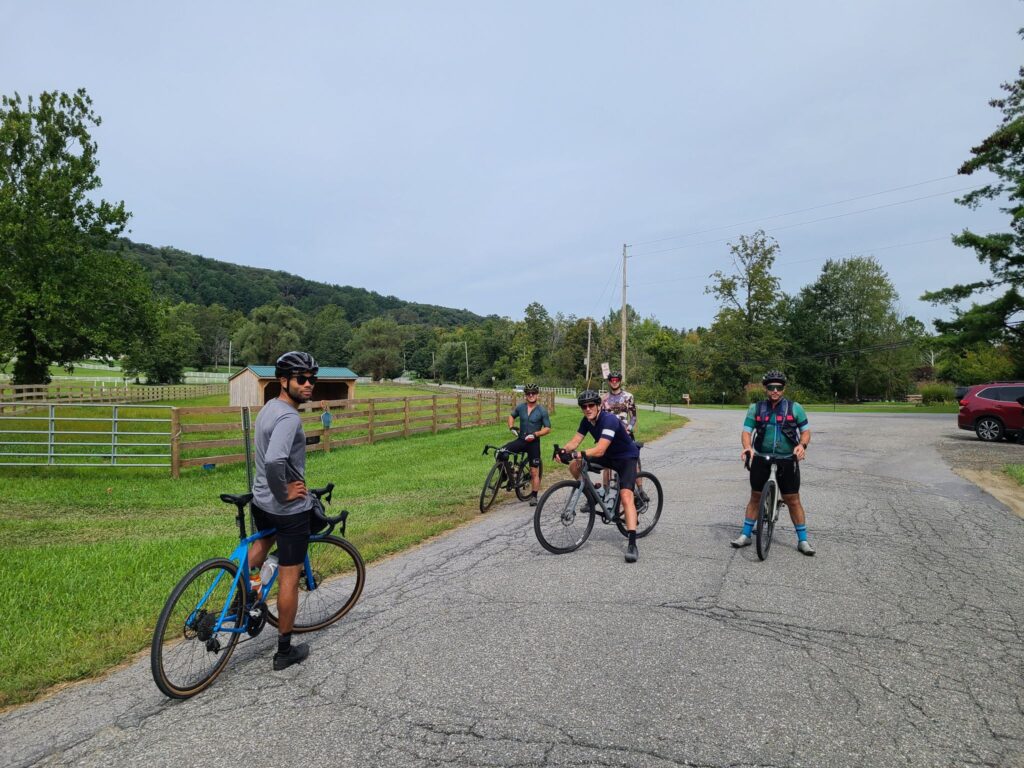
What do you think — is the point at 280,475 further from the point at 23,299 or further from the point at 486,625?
the point at 23,299

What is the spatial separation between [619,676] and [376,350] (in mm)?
108849

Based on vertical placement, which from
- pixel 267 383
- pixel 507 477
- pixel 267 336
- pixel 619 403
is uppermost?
pixel 267 336

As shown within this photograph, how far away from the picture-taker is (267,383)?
33.6m

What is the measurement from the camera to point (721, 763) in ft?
8.50

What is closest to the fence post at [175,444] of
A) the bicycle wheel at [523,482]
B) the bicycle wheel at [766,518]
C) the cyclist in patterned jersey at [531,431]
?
the cyclist in patterned jersey at [531,431]

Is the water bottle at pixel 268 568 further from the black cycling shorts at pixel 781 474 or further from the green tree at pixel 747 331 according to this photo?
the green tree at pixel 747 331

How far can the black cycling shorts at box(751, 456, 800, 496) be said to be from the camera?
597 cm

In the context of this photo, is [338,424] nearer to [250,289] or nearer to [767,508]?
[767,508]

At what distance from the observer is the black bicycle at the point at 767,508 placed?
18.8 feet

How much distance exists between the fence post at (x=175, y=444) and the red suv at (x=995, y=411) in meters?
22.2

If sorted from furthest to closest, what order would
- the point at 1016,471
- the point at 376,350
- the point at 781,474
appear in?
the point at 376,350, the point at 1016,471, the point at 781,474

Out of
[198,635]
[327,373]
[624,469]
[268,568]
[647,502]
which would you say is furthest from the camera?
[327,373]

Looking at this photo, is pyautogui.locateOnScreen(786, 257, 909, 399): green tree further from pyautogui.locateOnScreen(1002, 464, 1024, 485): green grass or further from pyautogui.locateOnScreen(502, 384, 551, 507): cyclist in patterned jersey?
pyautogui.locateOnScreen(502, 384, 551, 507): cyclist in patterned jersey

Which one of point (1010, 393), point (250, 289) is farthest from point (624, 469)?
point (250, 289)
